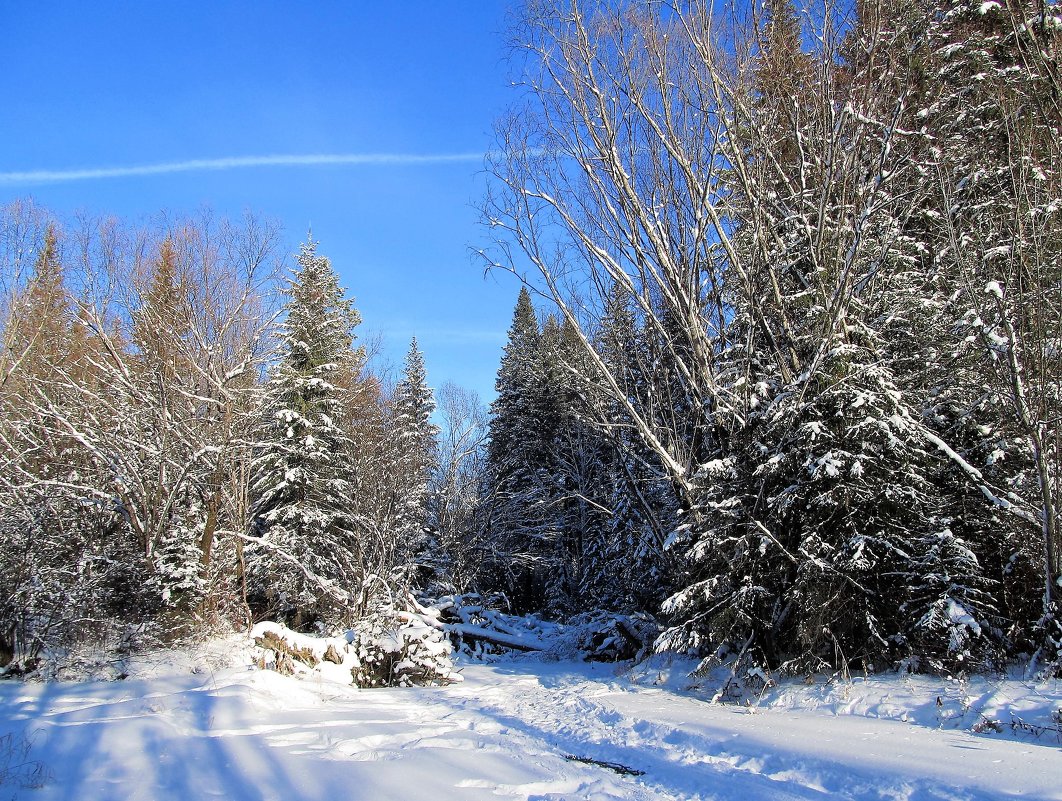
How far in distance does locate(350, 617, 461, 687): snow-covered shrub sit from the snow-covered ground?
2789mm

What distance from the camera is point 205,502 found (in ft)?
46.0

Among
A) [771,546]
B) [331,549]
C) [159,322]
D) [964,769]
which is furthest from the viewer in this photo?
[331,549]

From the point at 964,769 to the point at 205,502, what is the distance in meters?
14.2

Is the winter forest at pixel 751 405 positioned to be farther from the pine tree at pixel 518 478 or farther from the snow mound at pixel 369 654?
the pine tree at pixel 518 478

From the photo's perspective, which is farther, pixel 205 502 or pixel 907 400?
pixel 205 502

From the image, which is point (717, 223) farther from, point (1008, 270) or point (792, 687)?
point (792, 687)

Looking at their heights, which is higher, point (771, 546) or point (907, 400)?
point (907, 400)

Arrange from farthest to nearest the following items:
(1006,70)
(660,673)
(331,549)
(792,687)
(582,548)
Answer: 1. (582,548)
2. (331,549)
3. (660,673)
4. (1006,70)
5. (792,687)

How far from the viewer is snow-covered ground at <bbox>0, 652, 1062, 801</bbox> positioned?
399 centimetres

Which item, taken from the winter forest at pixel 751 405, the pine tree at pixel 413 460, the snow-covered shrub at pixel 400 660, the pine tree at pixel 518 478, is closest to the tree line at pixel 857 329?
the winter forest at pixel 751 405

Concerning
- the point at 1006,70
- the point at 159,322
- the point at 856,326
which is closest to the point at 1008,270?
the point at 856,326

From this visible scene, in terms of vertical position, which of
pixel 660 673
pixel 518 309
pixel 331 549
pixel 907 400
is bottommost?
pixel 660 673

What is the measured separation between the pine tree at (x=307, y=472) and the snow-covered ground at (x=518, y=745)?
6728 mm

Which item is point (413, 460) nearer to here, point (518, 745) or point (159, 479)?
point (159, 479)
